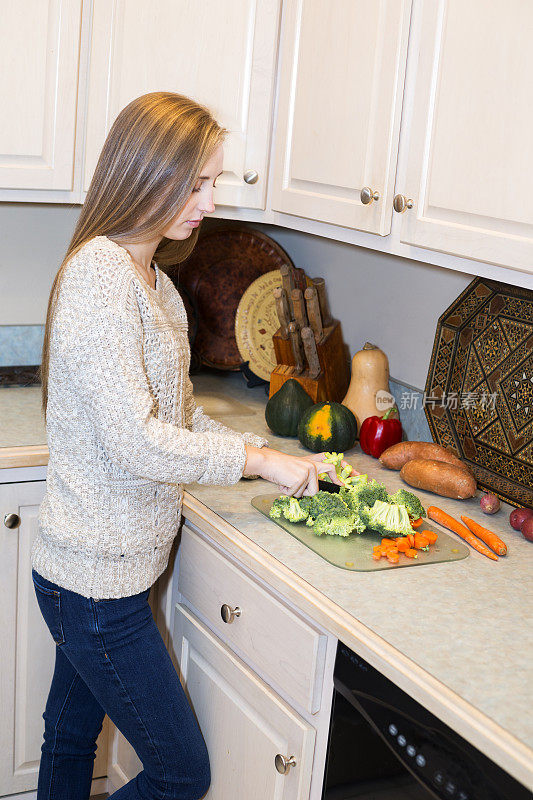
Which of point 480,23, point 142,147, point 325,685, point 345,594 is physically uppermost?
point 480,23

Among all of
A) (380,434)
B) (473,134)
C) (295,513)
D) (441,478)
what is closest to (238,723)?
(295,513)

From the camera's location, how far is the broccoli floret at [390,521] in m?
1.54

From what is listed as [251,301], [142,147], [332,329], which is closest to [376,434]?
[332,329]

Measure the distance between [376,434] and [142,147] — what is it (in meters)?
0.89

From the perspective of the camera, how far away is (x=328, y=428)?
1.98m

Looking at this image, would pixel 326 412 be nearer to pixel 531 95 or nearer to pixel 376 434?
Result: pixel 376 434

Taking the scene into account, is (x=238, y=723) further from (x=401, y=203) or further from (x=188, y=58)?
(x=188, y=58)

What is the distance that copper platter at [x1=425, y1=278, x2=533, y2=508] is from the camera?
5.78ft

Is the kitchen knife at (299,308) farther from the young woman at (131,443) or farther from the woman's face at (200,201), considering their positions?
the woman's face at (200,201)

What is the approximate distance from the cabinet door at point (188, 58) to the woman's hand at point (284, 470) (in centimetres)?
81

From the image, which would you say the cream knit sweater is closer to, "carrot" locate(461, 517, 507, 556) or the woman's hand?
the woman's hand

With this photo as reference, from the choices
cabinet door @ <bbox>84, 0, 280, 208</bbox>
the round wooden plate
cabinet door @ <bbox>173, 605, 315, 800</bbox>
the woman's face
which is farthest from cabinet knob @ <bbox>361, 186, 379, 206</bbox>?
cabinet door @ <bbox>173, 605, 315, 800</bbox>

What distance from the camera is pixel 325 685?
1.35 m

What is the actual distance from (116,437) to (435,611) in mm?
533
